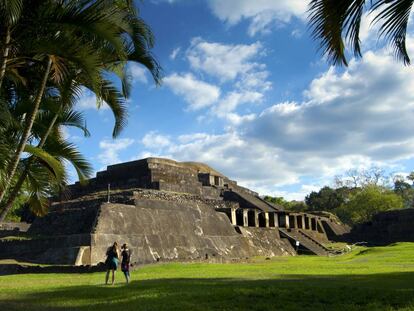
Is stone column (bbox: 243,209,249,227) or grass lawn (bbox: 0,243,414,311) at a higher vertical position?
stone column (bbox: 243,209,249,227)

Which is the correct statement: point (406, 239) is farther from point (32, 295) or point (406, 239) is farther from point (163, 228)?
point (32, 295)

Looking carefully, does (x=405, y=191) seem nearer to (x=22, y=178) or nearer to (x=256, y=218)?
(x=256, y=218)

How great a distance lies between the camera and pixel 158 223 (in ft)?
71.8

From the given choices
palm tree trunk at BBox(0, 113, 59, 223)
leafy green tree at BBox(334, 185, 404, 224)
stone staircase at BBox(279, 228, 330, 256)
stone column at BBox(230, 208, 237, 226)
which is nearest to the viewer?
palm tree trunk at BBox(0, 113, 59, 223)

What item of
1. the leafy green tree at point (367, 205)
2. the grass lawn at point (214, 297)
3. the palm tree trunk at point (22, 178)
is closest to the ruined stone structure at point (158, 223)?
the palm tree trunk at point (22, 178)

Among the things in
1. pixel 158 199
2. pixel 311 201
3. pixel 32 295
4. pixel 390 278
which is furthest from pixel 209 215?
pixel 311 201

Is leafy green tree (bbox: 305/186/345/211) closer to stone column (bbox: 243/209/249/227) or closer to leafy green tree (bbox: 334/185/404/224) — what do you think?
leafy green tree (bbox: 334/185/404/224)

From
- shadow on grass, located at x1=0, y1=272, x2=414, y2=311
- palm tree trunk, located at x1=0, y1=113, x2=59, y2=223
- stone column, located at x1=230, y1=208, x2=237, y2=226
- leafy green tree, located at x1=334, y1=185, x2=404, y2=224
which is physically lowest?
shadow on grass, located at x1=0, y1=272, x2=414, y2=311

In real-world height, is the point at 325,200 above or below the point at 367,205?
above

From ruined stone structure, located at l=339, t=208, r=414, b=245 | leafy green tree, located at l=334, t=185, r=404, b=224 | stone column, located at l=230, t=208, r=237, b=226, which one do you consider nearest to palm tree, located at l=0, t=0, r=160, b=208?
stone column, located at l=230, t=208, r=237, b=226

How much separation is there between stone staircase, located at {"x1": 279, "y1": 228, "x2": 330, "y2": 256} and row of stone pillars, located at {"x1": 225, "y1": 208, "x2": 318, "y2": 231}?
1.28 m

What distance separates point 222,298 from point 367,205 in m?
50.7

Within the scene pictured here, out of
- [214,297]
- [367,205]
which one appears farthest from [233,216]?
[367,205]

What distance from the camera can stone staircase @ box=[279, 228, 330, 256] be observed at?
2986cm
